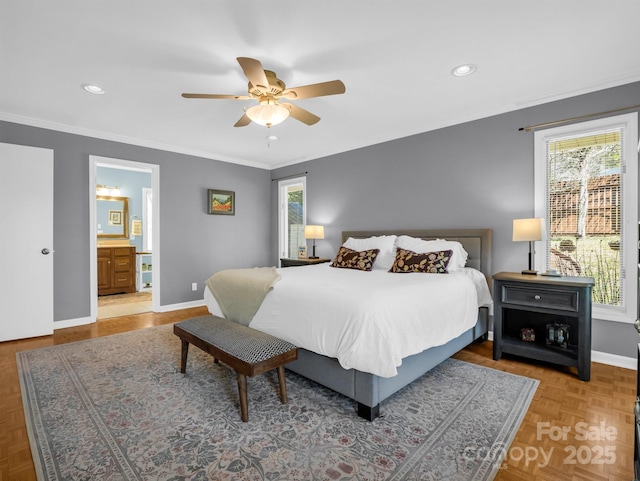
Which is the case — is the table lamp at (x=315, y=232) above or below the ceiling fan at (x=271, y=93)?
below

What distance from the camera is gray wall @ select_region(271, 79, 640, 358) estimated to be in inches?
119

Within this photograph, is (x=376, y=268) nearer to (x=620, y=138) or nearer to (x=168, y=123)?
(x=620, y=138)

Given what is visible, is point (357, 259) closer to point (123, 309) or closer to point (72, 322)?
point (72, 322)

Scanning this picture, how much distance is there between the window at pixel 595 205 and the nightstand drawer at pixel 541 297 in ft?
1.92

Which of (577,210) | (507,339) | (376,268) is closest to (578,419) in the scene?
(507,339)

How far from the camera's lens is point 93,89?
3.01 meters

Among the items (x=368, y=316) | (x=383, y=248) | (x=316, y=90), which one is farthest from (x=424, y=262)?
(x=316, y=90)

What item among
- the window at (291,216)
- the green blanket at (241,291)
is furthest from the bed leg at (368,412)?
the window at (291,216)

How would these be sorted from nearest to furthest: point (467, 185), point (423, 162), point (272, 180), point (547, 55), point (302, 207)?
1. point (547, 55)
2. point (467, 185)
3. point (423, 162)
4. point (302, 207)
5. point (272, 180)

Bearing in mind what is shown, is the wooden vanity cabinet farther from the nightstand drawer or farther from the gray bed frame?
the nightstand drawer

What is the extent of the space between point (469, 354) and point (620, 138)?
2387 mm

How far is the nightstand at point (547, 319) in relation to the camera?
8.43 ft

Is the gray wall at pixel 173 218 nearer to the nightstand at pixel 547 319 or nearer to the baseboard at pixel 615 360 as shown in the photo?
the nightstand at pixel 547 319

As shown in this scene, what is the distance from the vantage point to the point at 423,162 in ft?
13.5
